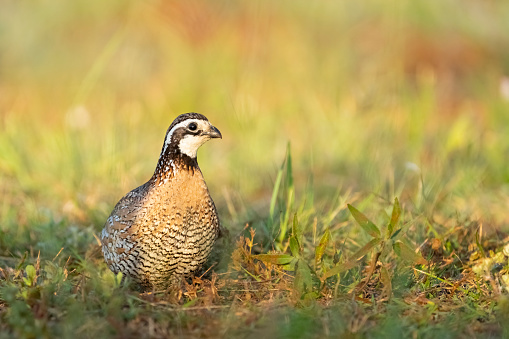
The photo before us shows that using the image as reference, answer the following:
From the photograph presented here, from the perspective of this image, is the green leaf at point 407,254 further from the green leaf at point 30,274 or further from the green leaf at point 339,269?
the green leaf at point 30,274

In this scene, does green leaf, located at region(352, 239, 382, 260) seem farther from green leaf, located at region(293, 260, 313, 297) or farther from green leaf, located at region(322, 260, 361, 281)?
green leaf, located at region(293, 260, 313, 297)

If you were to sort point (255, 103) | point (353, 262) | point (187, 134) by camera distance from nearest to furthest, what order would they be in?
point (353, 262), point (187, 134), point (255, 103)

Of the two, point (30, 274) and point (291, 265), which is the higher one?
point (30, 274)

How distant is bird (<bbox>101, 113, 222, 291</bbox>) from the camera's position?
4.08 m

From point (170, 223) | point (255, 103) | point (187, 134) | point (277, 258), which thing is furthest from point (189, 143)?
point (255, 103)

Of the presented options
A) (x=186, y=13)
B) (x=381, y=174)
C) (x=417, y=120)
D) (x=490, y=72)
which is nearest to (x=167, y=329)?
(x=381, y=174)

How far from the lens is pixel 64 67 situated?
9.78m

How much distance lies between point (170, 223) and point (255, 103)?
178 inches

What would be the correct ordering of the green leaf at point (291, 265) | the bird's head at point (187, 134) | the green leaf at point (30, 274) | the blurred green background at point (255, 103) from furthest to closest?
the blurred green background at point (255, 103) → the bird's head at point (187, 134) → the green leaf at point (291, 265) → the green leaf at point (30, 274)

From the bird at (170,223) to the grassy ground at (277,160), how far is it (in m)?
0.17

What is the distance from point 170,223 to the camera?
4062mm

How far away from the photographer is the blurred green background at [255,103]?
614cm

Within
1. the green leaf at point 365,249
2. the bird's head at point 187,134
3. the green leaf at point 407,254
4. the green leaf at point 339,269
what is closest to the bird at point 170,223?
the bird's head at point 187,134

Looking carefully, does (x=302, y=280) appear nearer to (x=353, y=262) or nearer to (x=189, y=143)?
(x=353, y=262)
